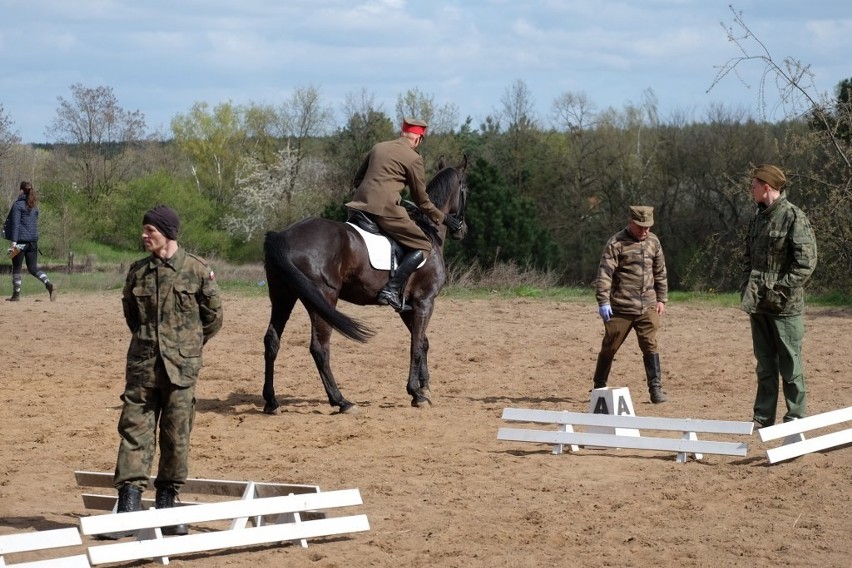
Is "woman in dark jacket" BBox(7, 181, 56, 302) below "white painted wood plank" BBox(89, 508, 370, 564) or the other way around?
the other way around

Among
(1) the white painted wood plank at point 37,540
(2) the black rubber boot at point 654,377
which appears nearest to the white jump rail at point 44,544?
(1) the white painted wood plank at point 37,540

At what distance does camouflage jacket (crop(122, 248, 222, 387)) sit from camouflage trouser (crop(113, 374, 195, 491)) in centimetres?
9

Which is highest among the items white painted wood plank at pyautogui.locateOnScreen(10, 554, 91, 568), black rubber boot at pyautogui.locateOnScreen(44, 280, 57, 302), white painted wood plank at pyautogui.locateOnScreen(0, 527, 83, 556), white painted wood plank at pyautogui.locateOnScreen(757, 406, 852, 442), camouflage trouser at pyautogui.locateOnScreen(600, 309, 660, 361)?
camouflage trouser at pyautogui.locateOnScreen(600, 309, 660, 361)

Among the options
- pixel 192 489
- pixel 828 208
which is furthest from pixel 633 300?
pixel 828 208

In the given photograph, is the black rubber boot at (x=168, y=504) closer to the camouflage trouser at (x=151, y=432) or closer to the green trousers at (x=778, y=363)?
the camouflage trouser at (x=151, y=432)

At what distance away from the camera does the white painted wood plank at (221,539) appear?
18.2ft

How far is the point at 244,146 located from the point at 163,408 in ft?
208

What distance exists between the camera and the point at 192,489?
271 inches

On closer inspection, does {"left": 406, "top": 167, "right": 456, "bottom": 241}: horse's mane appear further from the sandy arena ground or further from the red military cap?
the sandy arena ground

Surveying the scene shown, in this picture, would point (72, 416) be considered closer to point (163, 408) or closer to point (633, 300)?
point (163, 408)

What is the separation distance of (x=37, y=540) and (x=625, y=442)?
4.72m

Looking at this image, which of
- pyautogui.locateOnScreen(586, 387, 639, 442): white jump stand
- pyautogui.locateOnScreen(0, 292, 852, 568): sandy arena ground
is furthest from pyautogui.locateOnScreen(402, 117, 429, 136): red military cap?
pyautogui.locateOnScreen(586, 387, 639, 442): white jump stand

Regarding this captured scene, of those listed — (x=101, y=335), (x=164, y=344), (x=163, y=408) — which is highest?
(x=164, y=344)

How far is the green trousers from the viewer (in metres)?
8.67
